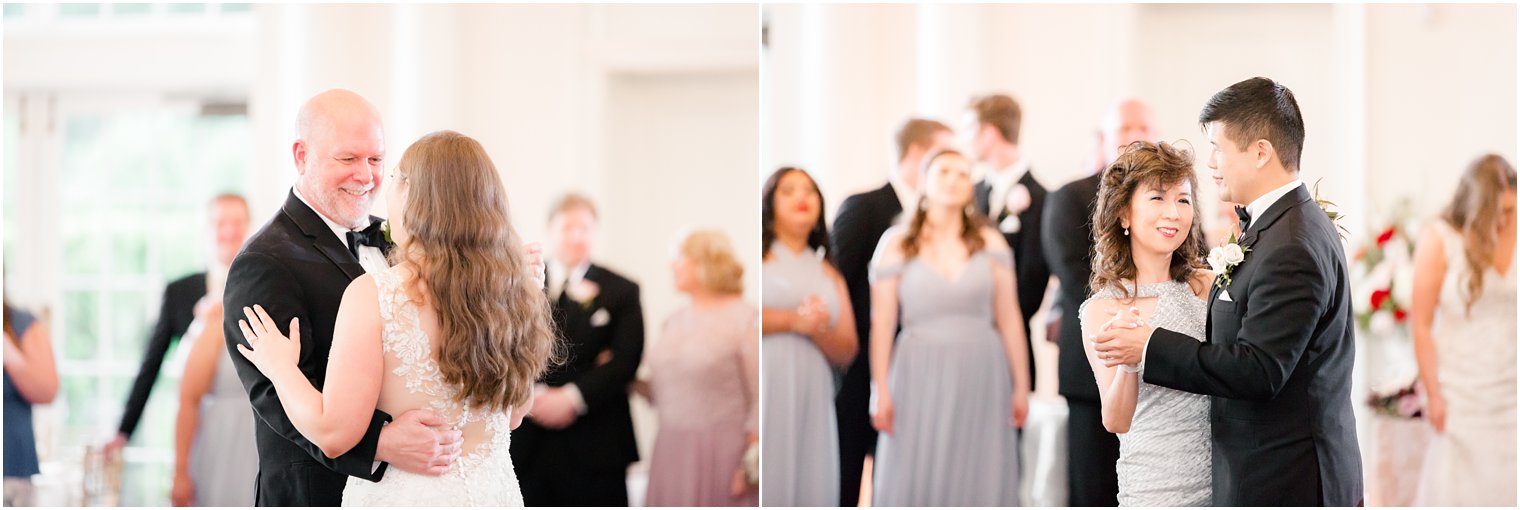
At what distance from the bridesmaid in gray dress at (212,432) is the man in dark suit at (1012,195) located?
2854 millimetres

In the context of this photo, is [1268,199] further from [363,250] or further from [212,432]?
[212,432]

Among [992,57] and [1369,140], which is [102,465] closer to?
[992,57]

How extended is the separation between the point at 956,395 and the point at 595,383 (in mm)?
1276

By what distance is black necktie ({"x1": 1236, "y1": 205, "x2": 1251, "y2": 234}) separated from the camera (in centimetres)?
261

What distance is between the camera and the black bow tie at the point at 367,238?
284cm

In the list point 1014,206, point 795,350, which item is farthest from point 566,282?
point 1014,206

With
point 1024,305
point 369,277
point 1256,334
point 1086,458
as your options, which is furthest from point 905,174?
point 369,277

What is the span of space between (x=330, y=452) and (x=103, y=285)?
417cm

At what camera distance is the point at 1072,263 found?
3688 millimetres

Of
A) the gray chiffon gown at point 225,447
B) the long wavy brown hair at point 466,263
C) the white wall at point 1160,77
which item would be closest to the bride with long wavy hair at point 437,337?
the long wavy brown hair at point 466,263

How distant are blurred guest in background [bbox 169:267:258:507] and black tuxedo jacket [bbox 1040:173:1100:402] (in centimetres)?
293

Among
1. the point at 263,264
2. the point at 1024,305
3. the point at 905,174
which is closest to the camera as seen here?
the point at 263,264

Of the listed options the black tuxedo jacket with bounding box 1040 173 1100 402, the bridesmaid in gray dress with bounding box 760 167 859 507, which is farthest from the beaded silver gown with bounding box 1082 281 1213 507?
the bridesmaid in gray dress with bounding box 760 167 859 507

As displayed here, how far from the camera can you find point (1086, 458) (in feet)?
12.3
